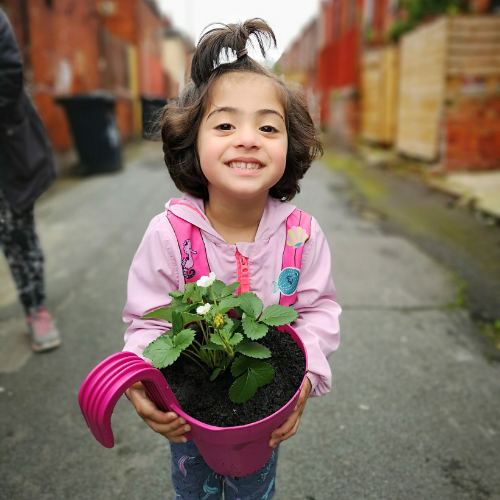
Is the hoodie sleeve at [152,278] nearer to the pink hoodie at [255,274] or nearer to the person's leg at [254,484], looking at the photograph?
the pink hoodie at [255,274]

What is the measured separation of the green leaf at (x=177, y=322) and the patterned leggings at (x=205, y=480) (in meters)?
0.46

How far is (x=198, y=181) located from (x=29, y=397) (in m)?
1.61

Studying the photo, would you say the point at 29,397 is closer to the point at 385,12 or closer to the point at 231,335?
the point at 231,335

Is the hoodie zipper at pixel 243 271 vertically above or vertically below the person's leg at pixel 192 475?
above

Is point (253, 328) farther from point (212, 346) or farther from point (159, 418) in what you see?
point (159, 418)

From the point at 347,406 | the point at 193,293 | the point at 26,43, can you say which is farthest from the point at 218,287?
the point at 26,43

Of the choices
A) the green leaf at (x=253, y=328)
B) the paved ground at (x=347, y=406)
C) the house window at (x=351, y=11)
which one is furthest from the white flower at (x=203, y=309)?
the house window at (x=351, y=11)

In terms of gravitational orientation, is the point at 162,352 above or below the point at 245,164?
below

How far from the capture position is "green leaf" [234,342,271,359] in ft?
3.72

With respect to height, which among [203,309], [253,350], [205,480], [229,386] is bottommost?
[205,480]

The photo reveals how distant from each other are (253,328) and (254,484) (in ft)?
1.89

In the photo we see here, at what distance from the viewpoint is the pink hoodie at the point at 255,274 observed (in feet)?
4.38

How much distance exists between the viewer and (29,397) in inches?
96.3

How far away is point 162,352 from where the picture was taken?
111 centimetres
